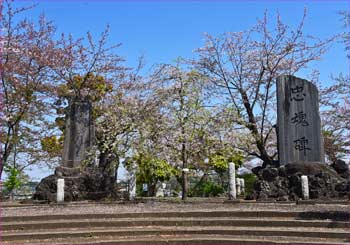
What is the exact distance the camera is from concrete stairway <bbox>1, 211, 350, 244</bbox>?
692 centimetres

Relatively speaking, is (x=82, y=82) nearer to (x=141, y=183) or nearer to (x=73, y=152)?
(x=73, y=152)

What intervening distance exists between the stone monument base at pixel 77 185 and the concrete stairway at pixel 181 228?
4.17m

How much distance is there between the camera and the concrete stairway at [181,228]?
692 centimetres

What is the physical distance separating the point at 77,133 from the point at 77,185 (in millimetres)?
2592

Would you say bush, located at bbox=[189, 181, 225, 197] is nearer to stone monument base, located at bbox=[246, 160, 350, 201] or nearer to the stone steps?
stone monument base, located at bbox=[246, 160, 350, 201]

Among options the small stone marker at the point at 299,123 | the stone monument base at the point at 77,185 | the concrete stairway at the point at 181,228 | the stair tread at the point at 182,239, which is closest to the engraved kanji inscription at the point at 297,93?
the small stone marker at the point at 299,123

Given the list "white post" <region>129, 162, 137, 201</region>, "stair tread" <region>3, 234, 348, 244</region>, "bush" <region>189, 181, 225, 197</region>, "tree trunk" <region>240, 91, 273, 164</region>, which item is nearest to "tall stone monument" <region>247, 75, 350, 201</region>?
"tree trunk" <region>240, 91, 273, 164</region>

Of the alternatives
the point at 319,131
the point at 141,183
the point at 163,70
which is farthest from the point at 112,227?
the point at 141,183

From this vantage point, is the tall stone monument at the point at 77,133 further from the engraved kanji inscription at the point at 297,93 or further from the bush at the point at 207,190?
the bush at the point at 207,190

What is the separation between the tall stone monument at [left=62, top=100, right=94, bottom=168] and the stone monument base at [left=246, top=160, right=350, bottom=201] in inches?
292

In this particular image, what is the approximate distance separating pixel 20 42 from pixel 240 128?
11.0 m

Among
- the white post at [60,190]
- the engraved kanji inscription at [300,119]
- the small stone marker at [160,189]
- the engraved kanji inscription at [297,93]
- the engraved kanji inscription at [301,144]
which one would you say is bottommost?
the small stone marker at [160,189]

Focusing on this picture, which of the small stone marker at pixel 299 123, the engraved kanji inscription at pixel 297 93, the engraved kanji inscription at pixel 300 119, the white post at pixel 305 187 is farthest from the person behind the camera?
the engraved kanji inscription at pixel 297 93

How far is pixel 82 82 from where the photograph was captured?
16.4 meters
